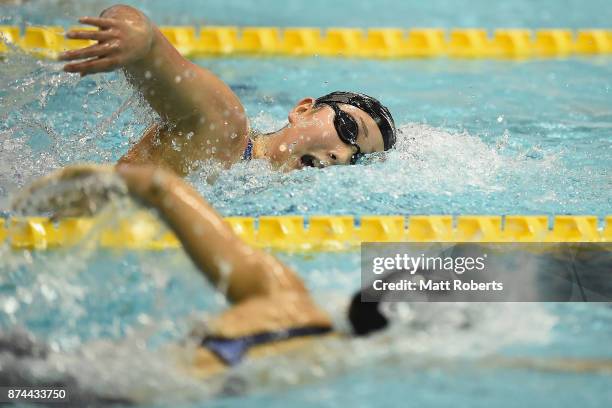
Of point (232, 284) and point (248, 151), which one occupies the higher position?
point (248, 151)

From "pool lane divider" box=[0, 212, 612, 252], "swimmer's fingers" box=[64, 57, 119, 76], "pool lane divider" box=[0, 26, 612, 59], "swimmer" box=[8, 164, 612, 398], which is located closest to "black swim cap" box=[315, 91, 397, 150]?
"pool lane divider" box=[0, 212, 612, 252]

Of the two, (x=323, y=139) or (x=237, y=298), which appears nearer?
(x=237, y=298)

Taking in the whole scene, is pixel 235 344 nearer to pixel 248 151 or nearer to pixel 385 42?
pixel 248 151

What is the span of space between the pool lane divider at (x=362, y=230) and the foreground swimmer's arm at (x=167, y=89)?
0.28 metres

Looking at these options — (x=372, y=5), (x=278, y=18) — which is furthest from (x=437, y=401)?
(x=372, y=5)

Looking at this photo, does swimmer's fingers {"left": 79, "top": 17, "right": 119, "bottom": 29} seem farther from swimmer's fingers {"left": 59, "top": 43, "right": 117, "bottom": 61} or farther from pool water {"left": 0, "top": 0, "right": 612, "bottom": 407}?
pool water {"left": 0, "top": 0, "right": 612, "bottom": 407}

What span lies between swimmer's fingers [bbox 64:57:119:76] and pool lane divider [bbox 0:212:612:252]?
0.55 metres

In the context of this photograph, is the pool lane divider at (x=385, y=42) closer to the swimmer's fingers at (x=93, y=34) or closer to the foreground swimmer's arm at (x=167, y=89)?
the foreground swimmer's arm at (x=167, y=89)

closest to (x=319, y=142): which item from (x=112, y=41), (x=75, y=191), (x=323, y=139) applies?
(x=323, y=139)

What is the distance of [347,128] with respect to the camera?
302 cm

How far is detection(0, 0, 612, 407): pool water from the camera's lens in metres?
1.85

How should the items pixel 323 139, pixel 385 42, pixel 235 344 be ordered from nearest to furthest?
pixel 235 344 < pixel 323 139 < pixel 385 42

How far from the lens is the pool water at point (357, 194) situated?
6.07ft

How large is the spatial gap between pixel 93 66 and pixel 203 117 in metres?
0.53
